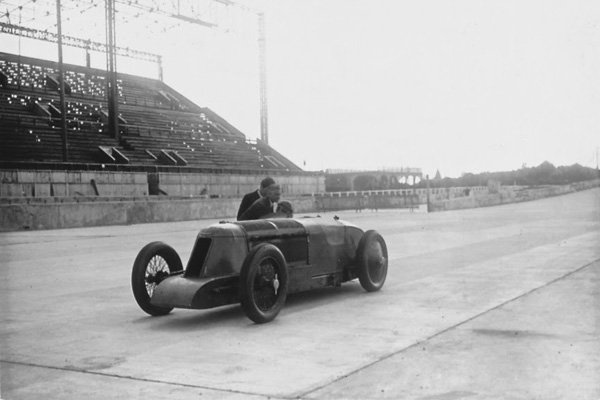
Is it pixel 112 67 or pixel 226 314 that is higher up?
pixel 112 67

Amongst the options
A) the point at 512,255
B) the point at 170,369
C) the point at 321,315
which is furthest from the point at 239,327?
the point at 512,255

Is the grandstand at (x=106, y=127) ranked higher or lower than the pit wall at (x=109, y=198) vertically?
higher

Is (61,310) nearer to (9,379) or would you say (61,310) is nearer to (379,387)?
(9,379)

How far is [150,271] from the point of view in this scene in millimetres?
7207

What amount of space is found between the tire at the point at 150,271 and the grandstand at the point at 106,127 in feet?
87.6

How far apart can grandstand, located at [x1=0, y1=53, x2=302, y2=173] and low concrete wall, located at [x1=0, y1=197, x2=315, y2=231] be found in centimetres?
712

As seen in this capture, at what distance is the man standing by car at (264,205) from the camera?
24.8ft

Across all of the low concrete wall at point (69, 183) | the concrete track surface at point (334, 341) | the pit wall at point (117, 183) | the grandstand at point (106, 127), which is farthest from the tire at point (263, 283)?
the grandstand at point (106, 127)

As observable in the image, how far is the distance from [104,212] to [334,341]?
2260 cm

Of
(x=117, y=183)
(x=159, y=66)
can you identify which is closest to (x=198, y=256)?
(x=117, y=183)

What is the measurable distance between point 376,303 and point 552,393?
138 inches

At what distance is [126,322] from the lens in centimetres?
664

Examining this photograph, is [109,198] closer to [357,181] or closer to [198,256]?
[198,256]

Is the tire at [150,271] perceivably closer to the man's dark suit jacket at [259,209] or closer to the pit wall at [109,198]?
the man's dark suit jacket at [259,209]
